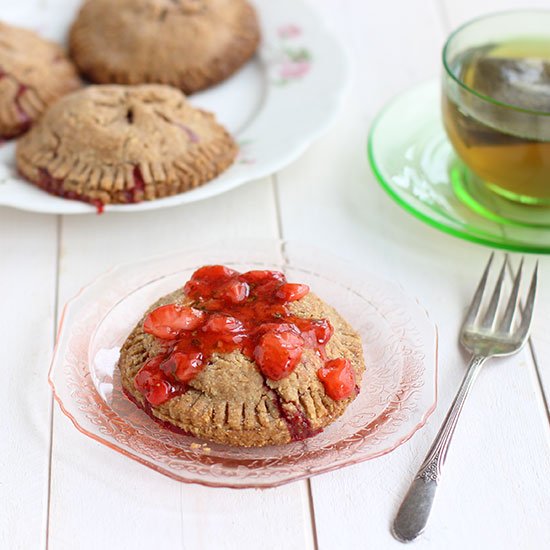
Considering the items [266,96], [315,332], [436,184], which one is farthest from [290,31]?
[315,332]

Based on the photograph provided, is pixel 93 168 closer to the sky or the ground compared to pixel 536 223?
closer to the sky

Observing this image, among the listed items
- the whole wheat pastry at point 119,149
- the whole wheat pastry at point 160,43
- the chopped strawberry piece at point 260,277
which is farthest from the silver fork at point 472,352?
the whole wheat pastry at point 160,43

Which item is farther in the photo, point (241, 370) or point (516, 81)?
point (516, 81)

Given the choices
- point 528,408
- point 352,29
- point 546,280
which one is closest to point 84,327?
point 528,408

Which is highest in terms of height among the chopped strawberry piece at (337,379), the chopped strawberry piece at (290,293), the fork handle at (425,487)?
the chopped strawberry piece at (290,293)

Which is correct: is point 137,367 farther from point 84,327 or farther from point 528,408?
point 528,408

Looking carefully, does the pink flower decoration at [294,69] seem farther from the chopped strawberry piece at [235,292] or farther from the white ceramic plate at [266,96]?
the chopped strawberry piece at [235,292]

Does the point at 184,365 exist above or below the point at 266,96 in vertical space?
above

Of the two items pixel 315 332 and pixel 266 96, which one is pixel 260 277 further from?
pixel 266 96
